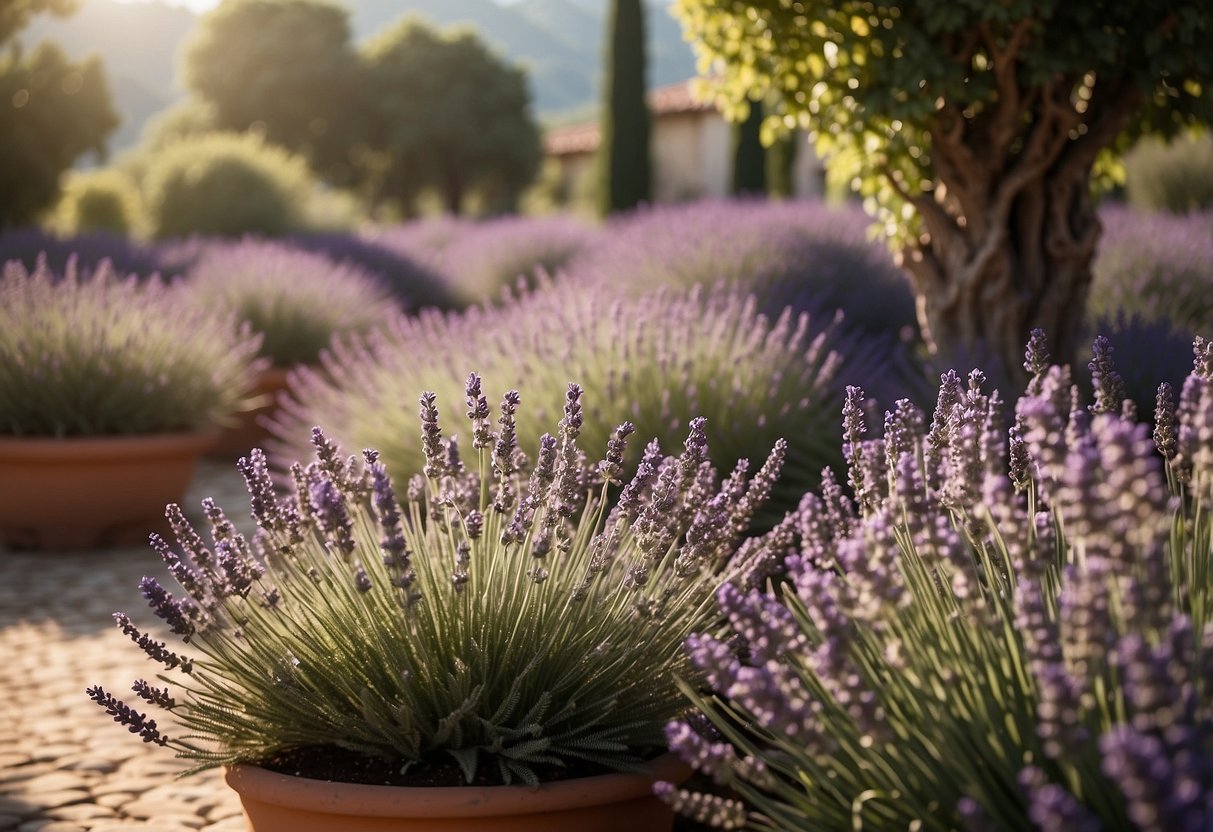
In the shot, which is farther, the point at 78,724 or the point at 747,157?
the point at 747,157

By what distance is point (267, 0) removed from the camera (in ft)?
135

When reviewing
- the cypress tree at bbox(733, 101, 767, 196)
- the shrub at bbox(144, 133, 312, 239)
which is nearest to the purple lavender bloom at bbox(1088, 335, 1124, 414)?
the shrub at bbox(144, 133, 312, 239)

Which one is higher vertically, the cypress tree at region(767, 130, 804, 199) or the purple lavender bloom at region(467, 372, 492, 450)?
the purple lavender bloom at region(467, 372, 492, 450)

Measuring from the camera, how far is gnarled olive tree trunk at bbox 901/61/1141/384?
15.4ft

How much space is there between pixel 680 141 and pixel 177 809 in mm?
34125

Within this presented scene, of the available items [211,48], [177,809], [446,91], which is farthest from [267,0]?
[177,809]

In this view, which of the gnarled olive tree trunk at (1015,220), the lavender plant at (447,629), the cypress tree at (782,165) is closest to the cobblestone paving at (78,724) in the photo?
the lavender plant at (447,629)

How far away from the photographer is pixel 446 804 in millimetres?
2166

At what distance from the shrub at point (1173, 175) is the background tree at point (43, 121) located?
13047 mm

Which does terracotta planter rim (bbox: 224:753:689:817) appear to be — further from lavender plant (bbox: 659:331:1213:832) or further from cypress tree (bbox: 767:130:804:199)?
cypress tree (bbox: 767:130:804:199)

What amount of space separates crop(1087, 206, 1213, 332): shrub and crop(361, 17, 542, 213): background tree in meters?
33.0

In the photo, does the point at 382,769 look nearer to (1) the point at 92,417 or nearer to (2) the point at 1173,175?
(1) the point at 92,417

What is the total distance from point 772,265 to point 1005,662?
5.27 m

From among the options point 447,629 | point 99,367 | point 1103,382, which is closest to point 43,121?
point 99,367
